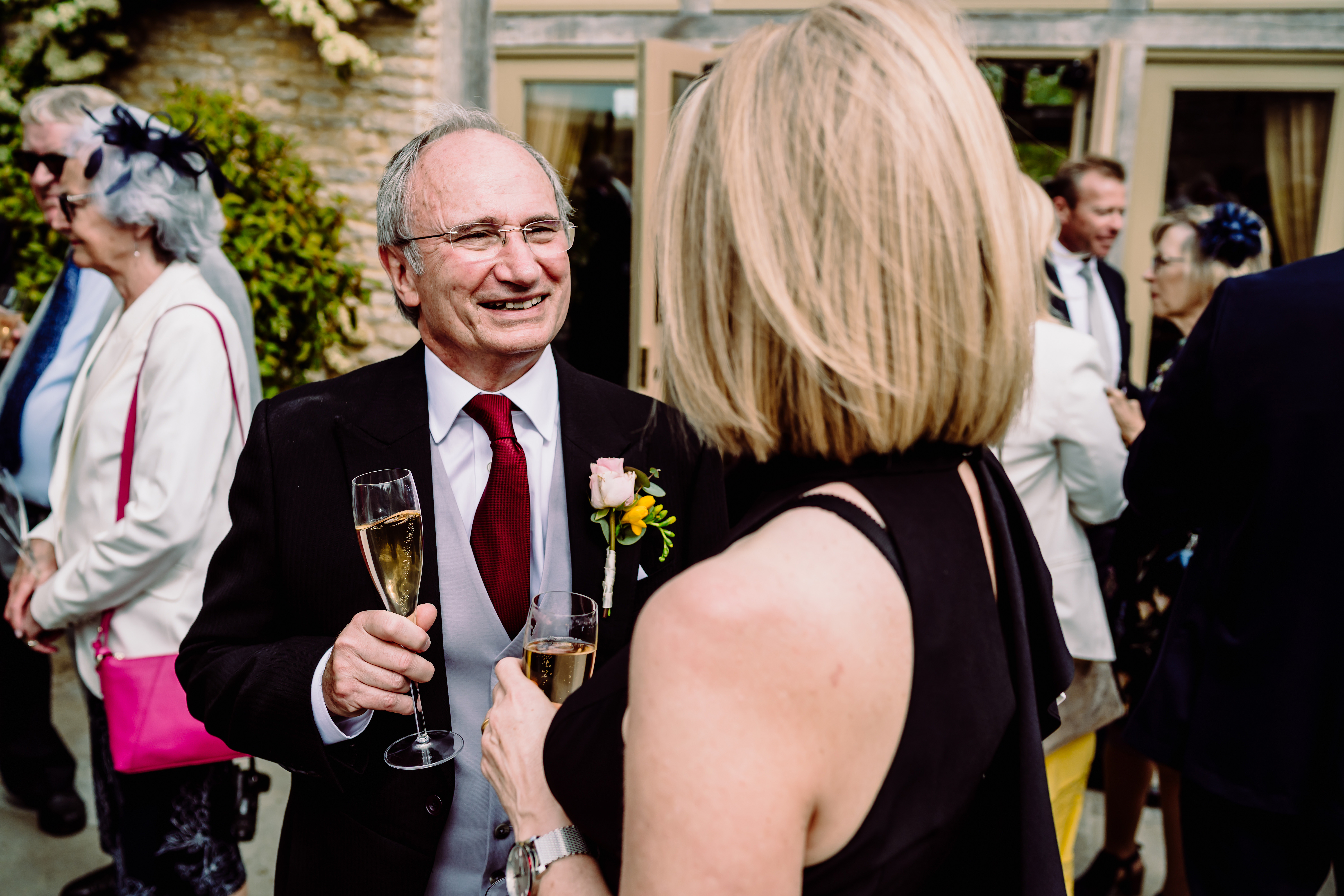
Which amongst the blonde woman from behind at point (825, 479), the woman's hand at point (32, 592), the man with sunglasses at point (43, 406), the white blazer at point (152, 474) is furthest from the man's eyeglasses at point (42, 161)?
the blonde woman from behind at point (825, 479)

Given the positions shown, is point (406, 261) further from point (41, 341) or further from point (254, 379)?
point (41, 341)

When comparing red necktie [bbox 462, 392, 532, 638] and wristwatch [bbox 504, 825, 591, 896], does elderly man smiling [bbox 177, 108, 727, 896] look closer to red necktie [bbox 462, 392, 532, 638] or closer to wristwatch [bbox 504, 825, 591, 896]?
red necktie [bbox 462, 392, 532, 638]

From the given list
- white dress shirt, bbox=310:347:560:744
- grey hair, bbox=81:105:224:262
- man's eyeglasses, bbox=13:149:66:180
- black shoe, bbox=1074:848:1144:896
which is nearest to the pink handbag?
grey hair, bbox=81:105:224:262

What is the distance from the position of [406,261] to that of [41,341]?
185cm

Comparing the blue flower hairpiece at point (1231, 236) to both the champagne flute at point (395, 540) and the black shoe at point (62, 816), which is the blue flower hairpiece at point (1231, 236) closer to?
the champagne flute at point (395, 540)

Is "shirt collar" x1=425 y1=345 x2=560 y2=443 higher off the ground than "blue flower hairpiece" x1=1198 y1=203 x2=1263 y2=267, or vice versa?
"blue flower hairpiece" x1=1198 y1=203 x2=1263 y2=267

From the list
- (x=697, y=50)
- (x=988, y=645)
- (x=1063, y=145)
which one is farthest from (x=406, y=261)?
(x=1063, y=145)

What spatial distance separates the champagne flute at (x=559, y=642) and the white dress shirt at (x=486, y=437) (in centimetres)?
35

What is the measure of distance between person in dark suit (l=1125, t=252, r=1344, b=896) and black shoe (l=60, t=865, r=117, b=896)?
3.02 m

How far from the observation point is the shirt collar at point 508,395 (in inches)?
67.4

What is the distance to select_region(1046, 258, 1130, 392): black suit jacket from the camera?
14.8ft

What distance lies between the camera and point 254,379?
261cm

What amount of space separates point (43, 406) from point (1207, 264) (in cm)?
377

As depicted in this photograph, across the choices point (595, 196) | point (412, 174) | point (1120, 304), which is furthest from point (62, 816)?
point (1120, 304)
